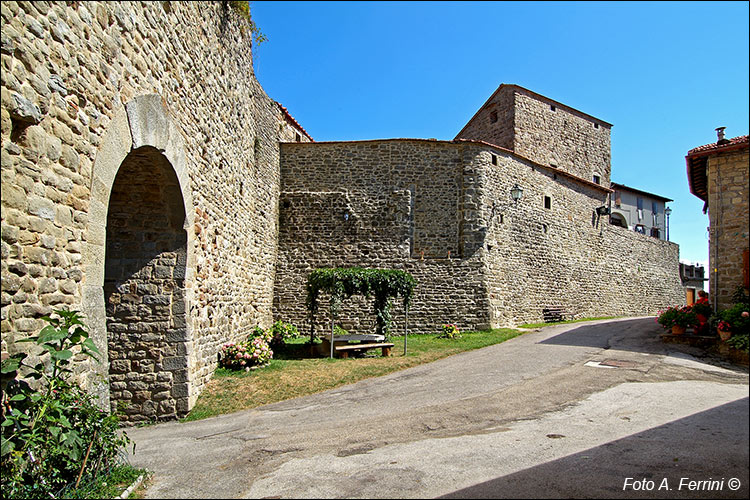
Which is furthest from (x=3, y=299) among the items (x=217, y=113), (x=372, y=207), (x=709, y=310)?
(x=372, y=207)

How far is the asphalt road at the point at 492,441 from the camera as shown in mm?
3600

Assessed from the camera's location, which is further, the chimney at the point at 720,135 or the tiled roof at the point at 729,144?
the chimney at the point at 720,135

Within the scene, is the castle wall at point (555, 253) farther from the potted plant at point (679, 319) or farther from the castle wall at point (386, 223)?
the potted plant at point (679, 319)

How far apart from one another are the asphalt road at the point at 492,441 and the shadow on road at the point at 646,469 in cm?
1

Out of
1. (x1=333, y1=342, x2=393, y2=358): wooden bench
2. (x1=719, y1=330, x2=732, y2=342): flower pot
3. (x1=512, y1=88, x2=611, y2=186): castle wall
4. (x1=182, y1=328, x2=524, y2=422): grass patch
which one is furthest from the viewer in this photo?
(x1=512, y1=88, x2=611, y2=186): castle wall

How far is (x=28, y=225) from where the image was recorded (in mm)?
3693

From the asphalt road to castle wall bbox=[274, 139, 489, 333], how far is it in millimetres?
7781

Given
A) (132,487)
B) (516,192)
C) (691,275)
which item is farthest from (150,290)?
(691,275)

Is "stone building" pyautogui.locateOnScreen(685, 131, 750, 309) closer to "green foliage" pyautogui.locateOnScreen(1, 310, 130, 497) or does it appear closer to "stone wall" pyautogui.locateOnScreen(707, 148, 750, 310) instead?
"stone wall" pyautogui.locateOnScreen(707, 148, 750, 310)

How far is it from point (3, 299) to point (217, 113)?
615cm

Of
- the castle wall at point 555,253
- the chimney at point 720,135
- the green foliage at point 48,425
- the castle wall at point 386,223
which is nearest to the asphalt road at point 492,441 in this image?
the green foliage at point 48,425

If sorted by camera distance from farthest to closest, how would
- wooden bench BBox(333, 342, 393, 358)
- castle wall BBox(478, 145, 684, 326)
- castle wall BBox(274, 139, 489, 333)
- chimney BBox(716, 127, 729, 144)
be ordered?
castle wall BBox(478, 145, 684, 326), castle wall BBox(274, 139, 489, 333), wooden bench BBox(333, 342, 393, 358), chimney BBox(716, 127, 729, 144)

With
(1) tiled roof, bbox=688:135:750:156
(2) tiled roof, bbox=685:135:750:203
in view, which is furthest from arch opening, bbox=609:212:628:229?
(1) tiled roof, bbox=688:135:750:156

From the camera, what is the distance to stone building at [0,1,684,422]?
390cm
